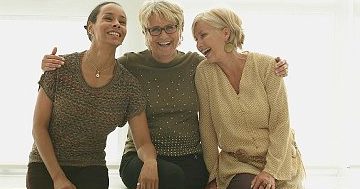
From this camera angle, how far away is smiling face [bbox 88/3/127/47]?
191 centimetres

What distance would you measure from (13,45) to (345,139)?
1.92m

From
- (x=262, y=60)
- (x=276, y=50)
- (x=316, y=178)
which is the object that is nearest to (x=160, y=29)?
(x=262, y=60)

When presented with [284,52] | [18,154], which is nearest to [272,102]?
[284,52]

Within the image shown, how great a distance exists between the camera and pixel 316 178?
102 inches

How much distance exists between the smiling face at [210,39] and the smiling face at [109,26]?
32cm

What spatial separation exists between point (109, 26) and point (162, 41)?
0.78 ft

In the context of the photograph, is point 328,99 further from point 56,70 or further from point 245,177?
point 56,70

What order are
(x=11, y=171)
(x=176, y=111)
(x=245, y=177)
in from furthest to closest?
(x=11, y=171) → (x=176, y=111) → (x=245, y=177)

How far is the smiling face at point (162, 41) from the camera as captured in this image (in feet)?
6.51

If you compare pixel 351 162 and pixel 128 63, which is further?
pixel 351 162

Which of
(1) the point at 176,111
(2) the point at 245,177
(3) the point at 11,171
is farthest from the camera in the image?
(3) the point at 11,171

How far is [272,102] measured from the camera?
197cm

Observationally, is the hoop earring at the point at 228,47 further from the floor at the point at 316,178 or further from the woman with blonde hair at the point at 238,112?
the floor at the point at 316,178

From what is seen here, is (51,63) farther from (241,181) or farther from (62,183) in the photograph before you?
(241,181)
